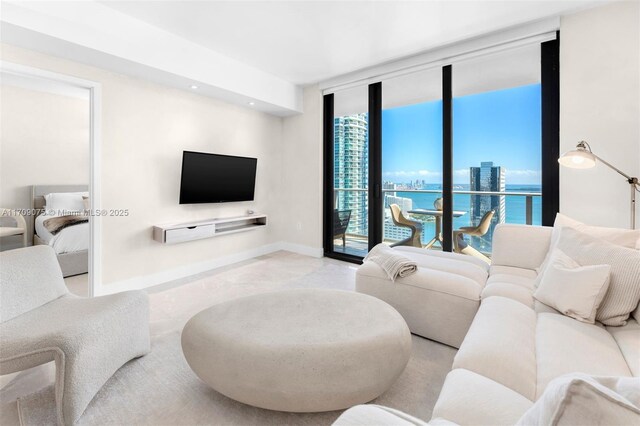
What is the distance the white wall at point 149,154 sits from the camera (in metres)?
3.06

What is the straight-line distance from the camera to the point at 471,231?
3.62 metres

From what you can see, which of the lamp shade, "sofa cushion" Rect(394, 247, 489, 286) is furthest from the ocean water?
the lamp shade

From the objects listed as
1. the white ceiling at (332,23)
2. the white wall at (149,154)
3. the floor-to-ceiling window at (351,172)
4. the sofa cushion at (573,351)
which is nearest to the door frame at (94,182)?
the white wall at (149,154)

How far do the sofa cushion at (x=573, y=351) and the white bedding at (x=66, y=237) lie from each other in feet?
11.9

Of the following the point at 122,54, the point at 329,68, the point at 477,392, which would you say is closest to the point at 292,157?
the point at 329,68

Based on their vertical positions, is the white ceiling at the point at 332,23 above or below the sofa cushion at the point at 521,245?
above

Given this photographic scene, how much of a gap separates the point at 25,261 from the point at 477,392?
239 centimetres

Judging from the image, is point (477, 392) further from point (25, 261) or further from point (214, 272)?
point (214, 272)

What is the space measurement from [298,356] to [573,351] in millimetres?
1126

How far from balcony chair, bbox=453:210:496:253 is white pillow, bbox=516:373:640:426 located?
3.39 m

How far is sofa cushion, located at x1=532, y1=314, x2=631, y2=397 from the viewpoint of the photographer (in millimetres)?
1108

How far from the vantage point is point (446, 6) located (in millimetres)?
2600

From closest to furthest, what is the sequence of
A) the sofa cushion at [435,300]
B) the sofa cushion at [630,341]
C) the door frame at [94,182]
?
1. the sofa cushion at [630,341]
2. the sofa cushion at [435,300]
3. the door frame at [94,182]

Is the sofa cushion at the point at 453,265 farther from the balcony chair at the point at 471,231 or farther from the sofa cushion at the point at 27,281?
the sofa cushion at the point at 27,281
